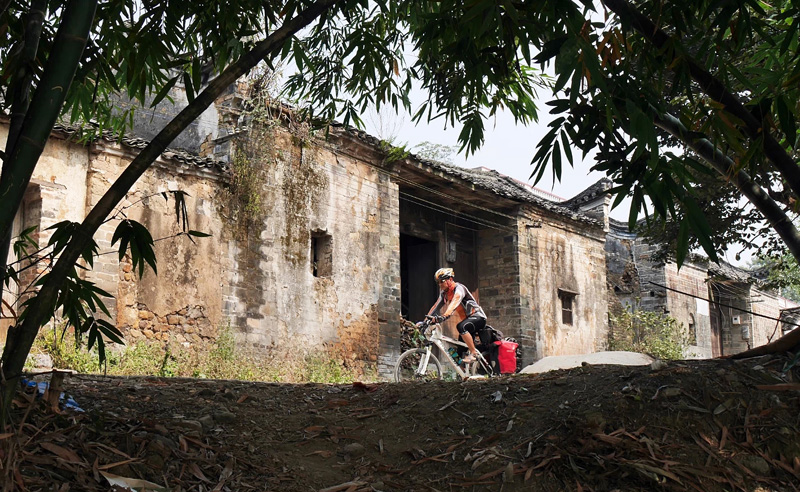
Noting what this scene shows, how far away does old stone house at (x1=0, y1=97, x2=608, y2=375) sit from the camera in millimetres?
9438

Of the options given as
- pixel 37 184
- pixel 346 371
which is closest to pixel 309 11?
pixel 37 184

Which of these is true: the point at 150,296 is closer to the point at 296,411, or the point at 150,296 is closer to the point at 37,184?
the point at 37,184

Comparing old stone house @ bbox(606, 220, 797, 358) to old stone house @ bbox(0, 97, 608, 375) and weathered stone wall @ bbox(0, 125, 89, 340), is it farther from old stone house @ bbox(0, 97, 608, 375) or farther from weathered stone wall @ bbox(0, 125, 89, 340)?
weathered stone wall @ bbox(0, 125, 89, 340)

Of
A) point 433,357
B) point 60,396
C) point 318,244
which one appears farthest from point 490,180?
point 60,396

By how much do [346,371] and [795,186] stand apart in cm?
885

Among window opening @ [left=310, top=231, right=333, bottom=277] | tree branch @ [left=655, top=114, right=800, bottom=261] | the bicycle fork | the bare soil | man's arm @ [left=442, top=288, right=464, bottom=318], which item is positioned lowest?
the bare soil

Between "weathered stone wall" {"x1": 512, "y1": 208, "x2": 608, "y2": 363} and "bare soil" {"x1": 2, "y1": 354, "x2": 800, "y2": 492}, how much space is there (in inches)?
466

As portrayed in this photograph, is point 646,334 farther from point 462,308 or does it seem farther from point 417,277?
point 462,308

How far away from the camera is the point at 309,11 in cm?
356

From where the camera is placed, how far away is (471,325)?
8.91 meters

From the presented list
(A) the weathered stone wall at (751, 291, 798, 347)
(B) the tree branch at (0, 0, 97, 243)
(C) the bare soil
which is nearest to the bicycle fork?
(C) the bare soil

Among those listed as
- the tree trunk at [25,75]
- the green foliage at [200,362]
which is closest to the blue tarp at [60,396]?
the tree trunk at [25,75]

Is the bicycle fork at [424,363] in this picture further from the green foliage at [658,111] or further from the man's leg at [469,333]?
the green foliage at [658,111]

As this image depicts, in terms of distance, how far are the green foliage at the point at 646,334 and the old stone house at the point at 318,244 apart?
1368 mm
